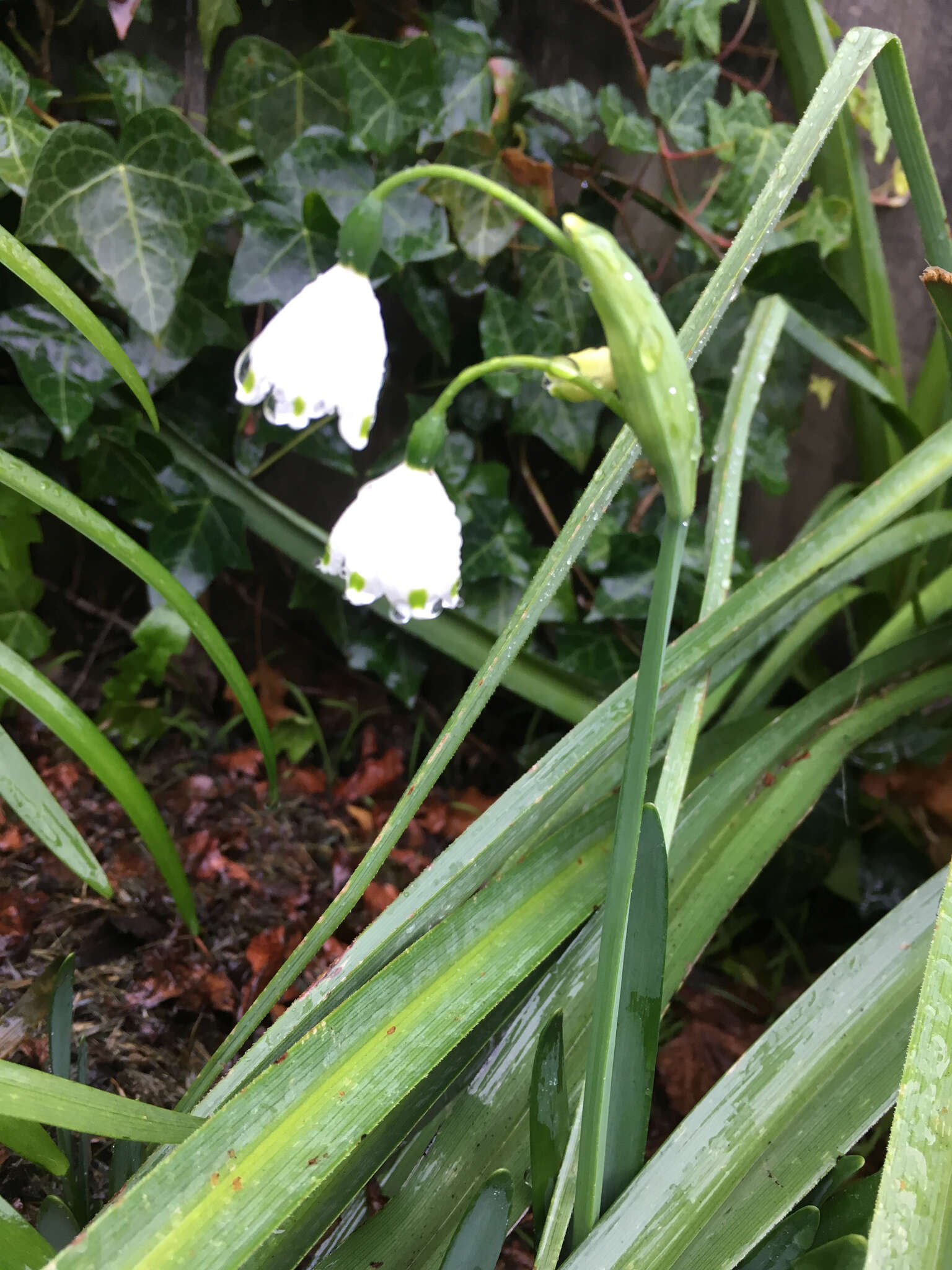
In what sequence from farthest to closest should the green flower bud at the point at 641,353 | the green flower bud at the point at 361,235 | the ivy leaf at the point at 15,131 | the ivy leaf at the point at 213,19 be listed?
1. the ivy leaf at the point at 213,19
2. the ivy leaf at the point at 15,131
3. the green flower bud at the point at 361,235
4. the green flower bud at the point at 641,353

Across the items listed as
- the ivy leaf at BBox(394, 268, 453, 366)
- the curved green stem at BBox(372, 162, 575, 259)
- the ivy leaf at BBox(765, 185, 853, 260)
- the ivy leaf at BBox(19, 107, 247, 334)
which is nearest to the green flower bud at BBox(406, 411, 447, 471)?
the curved green stem at BBox(372, 162, 575, 259)

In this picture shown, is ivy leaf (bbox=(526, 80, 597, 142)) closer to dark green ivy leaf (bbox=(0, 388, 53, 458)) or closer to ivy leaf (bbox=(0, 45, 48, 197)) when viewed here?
ivy leaf (bbox=(0, 45, 48, 197))

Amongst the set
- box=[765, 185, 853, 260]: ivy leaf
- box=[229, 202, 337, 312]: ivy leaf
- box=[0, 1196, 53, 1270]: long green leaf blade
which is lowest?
box=[0, 1196, 53, 1270]: long green leaf blade

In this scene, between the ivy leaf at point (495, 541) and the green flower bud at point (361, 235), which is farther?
the ivy leaf at point (495, 541)

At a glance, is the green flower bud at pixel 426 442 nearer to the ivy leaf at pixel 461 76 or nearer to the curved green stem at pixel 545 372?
the curved green stem at pixel 545 372

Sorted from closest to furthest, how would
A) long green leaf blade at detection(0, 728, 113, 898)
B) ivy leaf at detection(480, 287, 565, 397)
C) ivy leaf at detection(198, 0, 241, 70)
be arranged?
long green leaf blade at detection(0, 728, 113, 898), ivy leaf at detection(198, 0, 241, 70), ivy leaf at detection(480, 287, 565, 397)

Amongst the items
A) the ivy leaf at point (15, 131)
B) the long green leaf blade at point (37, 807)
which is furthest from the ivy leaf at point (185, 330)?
the long green leaf blade at point (37, 807)
